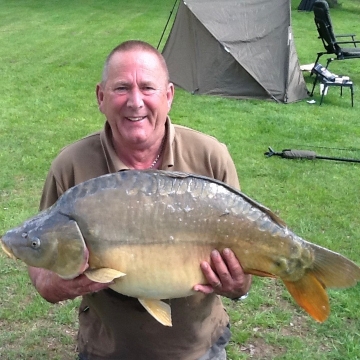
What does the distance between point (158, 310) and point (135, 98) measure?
0.83 meters

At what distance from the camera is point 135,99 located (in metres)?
2.22

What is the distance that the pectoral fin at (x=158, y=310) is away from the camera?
1.98 m

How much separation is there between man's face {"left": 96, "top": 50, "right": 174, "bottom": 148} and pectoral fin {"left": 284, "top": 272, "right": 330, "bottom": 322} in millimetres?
826

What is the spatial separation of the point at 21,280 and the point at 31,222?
262cm

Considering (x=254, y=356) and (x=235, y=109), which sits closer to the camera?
(x=254, y=356)

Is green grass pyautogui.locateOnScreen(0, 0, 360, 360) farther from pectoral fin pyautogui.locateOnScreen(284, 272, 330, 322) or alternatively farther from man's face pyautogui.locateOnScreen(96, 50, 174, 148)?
man's face pyautogui.locateOnScreen(96, 50, 174, 148)

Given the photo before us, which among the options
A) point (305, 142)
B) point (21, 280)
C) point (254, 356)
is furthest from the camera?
point (305, 142)

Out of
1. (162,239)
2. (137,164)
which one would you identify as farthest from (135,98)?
(162,239)

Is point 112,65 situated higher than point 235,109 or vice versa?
point 112,65

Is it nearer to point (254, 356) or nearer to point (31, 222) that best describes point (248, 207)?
point (31, 222)

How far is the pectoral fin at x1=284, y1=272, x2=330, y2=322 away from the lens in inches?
76.2

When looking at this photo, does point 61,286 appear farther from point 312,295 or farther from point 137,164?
point 312,295

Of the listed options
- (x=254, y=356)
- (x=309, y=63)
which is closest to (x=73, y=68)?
(x=309, y=63)

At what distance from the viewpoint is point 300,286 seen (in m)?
1.96
